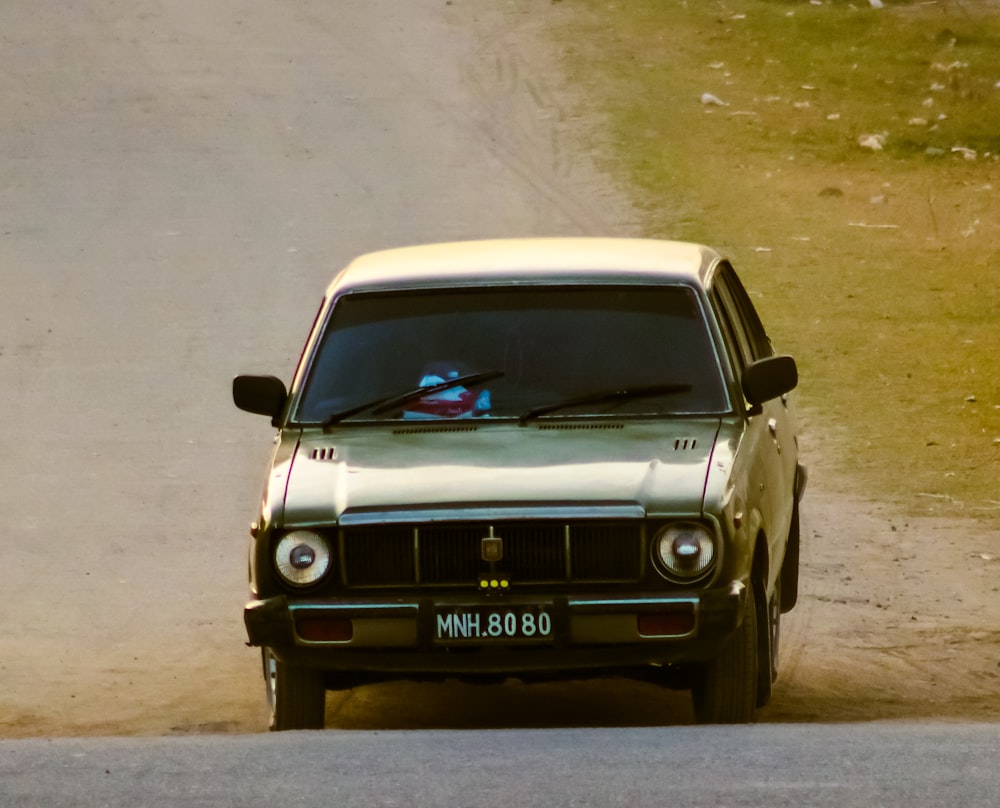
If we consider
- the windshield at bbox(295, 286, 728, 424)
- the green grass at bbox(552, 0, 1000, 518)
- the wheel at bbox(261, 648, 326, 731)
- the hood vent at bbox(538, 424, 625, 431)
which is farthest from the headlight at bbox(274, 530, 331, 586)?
the green grass at bbox(552, 0, 1000, 518)

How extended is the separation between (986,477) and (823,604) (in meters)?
2.99

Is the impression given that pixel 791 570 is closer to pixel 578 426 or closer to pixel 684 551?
pixel 578 426

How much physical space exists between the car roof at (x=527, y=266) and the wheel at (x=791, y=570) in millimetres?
1465

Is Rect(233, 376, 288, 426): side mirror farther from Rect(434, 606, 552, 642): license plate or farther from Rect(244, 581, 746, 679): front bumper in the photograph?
Rect(434, 606, 552, 642): license plate

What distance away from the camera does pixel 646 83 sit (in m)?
24.3

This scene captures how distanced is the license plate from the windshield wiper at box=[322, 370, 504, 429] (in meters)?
1.10

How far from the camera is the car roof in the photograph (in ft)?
25.9

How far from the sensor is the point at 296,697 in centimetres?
714

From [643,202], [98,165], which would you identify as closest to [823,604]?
[643,202]

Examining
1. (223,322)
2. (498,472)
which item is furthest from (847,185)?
(498,472)

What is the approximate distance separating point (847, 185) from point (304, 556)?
15193 mm

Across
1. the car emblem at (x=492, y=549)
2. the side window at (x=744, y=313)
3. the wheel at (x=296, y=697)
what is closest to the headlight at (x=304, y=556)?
the wheel at (x=296, y=697)

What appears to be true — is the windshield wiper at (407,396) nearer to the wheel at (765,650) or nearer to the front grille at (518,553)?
the front grille at (518,553)

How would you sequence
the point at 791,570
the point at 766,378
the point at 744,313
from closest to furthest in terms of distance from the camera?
1. the point at 766,378
2. the point at 744,313
3. the point at 791,570
